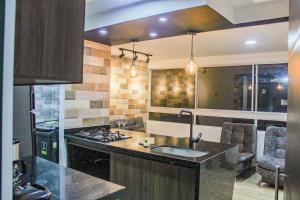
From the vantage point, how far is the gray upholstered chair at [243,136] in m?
4.96

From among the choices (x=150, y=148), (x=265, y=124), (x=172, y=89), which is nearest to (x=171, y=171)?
(x=150, y=148)

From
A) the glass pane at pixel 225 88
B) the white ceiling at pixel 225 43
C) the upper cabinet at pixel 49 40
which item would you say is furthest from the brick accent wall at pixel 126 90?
the upper cabinet at pixel 49 40

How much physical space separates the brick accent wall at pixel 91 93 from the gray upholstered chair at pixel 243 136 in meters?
2.70

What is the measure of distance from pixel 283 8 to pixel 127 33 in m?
1.83

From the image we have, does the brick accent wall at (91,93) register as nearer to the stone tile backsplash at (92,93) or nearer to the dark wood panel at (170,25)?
the stone tile backsplash at (92,93)

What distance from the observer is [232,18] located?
8.79 feet

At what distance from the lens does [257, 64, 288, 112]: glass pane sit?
5082 millimetres

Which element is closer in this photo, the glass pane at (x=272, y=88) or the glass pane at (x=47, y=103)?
the glass pane at (x=47, y=103)

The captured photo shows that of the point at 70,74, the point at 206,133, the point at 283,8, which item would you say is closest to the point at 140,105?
the point at 206,133

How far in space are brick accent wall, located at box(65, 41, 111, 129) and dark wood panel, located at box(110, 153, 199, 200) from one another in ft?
3.66

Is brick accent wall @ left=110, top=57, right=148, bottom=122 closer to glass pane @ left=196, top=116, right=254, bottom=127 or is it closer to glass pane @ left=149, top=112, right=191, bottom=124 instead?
→ glass pane @ left=149, top=112, right=191, bottom=124

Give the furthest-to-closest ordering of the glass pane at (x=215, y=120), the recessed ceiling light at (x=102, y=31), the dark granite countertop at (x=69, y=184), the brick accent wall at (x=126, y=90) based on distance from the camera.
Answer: the brick accent wall at (x=126, y=90), the glass pane at (x=215, y=120), the recessed ceiling light at (x=102, y=31), the dark granite countertop at (x=69, y=184)

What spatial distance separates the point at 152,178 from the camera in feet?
7.74

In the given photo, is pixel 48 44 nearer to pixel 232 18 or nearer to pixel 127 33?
pixel 232 18
